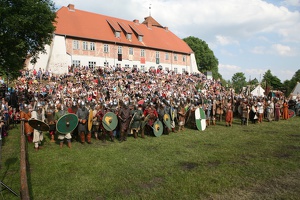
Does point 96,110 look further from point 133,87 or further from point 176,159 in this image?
point 133,87

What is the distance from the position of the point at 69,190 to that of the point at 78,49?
2742 cm

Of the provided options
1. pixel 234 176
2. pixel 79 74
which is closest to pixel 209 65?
pixel 79 74

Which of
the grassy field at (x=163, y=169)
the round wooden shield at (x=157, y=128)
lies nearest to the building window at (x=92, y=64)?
the grassy field at (x=163, y=169)

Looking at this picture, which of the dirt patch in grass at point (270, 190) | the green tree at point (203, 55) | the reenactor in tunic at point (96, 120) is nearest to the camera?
the dirt patch in grass at point (270, 190)

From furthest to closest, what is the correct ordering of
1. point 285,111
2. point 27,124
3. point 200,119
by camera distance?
point 285,111
point 200,119
point 27,124

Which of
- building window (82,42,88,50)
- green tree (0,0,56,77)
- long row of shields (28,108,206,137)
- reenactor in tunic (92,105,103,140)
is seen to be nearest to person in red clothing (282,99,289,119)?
long row of shields (28,108,206,137)

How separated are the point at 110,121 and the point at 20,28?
8922 mm

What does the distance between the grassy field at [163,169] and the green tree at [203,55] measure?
46.3 m

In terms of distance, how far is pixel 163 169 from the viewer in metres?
6.20

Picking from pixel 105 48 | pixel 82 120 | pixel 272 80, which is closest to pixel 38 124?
pixel 82 120

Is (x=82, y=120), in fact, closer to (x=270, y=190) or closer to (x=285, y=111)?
(x=270, y=190)

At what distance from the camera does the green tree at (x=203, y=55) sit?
5372 centimetres

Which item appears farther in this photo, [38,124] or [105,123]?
[105,123]

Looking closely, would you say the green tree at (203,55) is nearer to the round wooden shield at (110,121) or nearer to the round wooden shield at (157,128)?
the round wooden shield at (157,128)
